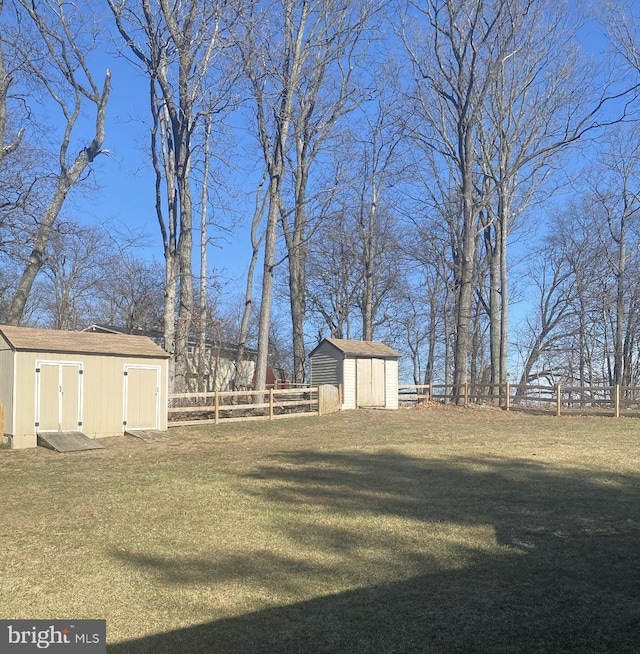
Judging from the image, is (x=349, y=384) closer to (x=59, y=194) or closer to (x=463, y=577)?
(x=59, y=194)

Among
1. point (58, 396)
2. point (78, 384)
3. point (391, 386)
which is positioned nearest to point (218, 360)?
point (391, 386)

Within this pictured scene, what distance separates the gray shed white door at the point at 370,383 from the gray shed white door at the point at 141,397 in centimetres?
879

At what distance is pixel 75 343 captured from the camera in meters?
15.4

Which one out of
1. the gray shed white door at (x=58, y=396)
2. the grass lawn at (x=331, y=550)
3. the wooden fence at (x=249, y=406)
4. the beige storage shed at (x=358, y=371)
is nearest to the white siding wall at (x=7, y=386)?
the gray shed white door at (x=58, y=396)

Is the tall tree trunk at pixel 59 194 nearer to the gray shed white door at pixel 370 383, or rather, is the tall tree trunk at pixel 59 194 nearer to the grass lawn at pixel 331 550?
the grass lawn at pixel 331 550

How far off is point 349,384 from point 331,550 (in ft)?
55.9

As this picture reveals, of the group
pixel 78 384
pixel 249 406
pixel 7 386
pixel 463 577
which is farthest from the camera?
pixel 249 406

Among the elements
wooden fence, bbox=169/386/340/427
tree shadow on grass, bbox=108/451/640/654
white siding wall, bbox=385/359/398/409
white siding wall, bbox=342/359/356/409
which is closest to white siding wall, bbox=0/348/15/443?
wooden fence, bbox=169/386/340/427

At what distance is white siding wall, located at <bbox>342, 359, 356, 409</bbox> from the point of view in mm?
23281

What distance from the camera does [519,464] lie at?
11.5m

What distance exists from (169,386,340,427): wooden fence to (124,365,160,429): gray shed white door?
1159 mm

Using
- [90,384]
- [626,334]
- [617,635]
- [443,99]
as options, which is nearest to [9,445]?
[90,384]

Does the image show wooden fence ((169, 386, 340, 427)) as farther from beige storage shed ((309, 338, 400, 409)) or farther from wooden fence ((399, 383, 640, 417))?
wooden fence ((399, 383, 640, 417))

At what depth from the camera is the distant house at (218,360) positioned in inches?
1273
